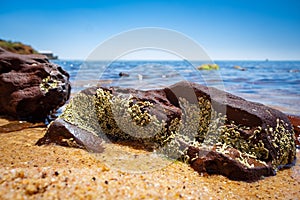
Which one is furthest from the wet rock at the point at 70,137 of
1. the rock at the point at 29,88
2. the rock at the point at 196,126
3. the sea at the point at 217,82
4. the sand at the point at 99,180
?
the rock at the point at 29,88

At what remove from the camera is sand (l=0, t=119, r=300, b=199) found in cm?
243

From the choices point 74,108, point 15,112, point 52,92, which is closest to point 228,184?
point 74,108

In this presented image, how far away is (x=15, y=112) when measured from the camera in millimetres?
6883

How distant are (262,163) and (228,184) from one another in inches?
32.5

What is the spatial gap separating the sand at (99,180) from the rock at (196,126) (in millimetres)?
250

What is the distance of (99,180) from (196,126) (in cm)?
233

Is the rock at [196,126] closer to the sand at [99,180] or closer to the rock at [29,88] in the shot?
the sand at [99,180]

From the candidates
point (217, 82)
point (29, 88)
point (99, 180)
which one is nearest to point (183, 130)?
point (99, 180)

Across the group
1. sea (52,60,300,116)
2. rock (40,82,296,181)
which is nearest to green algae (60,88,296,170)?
rock (40,82,296,181)

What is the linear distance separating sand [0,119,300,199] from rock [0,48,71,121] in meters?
2.16

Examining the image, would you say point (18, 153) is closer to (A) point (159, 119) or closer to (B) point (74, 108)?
(B) point (74, 108)

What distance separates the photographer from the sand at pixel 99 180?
2432 millimetres

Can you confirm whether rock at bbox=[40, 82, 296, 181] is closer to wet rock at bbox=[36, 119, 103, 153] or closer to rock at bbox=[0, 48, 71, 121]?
wet rock at bbox=[36, 119, 103, 153]

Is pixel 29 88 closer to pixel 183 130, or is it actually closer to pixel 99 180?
pixel 183 130
